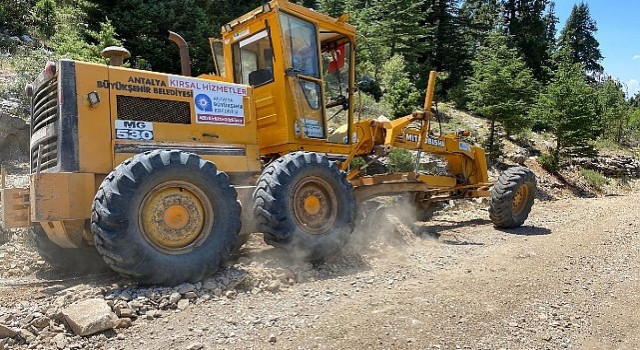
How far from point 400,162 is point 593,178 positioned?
11.1m

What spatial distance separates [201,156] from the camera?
5879 mm

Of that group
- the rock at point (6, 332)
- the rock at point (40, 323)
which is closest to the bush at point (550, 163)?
the rock at point (40, 323)

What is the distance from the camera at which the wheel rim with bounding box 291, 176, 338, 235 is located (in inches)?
235

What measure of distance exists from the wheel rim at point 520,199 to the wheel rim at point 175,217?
244 inches

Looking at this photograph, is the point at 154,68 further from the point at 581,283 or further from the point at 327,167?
the point at 581,283

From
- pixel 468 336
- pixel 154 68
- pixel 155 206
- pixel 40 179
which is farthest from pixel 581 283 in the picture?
pixel 154 68

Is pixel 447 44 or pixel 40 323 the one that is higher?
pixel 447 44

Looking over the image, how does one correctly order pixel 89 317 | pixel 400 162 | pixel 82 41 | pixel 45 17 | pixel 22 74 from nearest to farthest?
1. pixel 89 317
2. pixel 22 74
3. pixel 82 41
4. pixel 400 162
5. pixel 45 17

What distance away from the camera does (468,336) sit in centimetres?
404

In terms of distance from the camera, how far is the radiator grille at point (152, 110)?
544cm

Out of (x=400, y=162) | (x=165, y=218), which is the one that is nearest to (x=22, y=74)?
(x=165, y=218)

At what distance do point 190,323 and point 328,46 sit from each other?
4.70 meters

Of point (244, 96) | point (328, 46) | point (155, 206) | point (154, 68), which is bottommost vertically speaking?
point (155, 206)

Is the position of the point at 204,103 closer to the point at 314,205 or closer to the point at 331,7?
the point at 314,205
